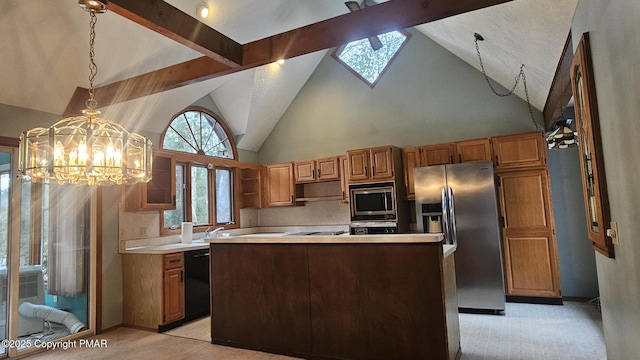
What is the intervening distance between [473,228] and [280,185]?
327 cm

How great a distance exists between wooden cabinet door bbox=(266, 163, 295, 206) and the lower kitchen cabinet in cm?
224

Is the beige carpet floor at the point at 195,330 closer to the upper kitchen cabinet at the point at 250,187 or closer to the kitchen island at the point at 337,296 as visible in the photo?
the kitchen island at the point at 337,296

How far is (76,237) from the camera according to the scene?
164 inches

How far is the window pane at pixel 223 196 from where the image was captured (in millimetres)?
6094

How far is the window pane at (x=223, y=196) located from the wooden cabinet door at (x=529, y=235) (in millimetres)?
4306

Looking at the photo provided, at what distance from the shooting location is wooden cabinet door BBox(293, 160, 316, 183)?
19.8 ft

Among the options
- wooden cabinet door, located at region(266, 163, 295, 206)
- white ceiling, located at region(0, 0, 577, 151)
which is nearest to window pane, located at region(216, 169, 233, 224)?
wooden cabinet door, located at region(266, 163, 295, 206)

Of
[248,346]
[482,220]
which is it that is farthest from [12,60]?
[482,220]

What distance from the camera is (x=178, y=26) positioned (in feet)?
8.68

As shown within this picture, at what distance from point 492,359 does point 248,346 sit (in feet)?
6.99

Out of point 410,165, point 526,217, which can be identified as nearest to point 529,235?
point 526,217

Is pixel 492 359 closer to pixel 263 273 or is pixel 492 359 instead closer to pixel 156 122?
pixel 263 273

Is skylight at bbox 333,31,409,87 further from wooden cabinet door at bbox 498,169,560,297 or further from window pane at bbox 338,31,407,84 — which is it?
wooden cabinet door at bbox 498,169,560,297

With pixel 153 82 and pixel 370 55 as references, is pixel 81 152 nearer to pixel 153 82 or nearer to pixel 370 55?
pixel 153 82
